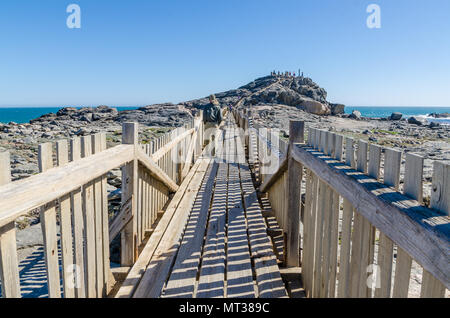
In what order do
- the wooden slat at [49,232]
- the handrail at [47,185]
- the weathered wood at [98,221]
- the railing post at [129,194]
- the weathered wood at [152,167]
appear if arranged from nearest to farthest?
the handrail at [47,185] < the wooden slat at [49,232] < the weathered wood at [98,221] < the railing post at [129,194] < the weathered wood at [152,167]

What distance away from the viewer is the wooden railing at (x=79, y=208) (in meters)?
1.57

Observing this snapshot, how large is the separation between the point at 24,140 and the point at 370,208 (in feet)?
48.4

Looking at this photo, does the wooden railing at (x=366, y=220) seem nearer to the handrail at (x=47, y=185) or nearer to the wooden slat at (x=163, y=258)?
the wooden slat at (x=163, y=258)

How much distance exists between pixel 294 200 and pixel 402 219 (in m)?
2.41

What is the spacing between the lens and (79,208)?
2.35m

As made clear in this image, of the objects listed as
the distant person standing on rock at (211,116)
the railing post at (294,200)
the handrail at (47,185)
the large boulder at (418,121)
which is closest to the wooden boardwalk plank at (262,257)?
the railing post at (294,200)

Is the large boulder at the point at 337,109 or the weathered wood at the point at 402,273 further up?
the large boulder at the point at 337,109

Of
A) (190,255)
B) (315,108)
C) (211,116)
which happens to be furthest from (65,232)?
(315,108)

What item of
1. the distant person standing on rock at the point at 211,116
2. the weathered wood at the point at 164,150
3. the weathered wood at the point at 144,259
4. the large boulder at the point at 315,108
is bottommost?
the weathered wood at the point at 144,259

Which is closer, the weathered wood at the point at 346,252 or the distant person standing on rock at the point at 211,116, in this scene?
the weathered wood at the point at 346,252

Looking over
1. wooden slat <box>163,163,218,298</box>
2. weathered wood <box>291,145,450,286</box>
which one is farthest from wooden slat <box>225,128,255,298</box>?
weathered wood <box>291,145,450,286</box>

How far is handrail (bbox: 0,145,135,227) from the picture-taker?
4.84 ft

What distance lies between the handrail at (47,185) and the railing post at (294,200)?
2.05 meters
